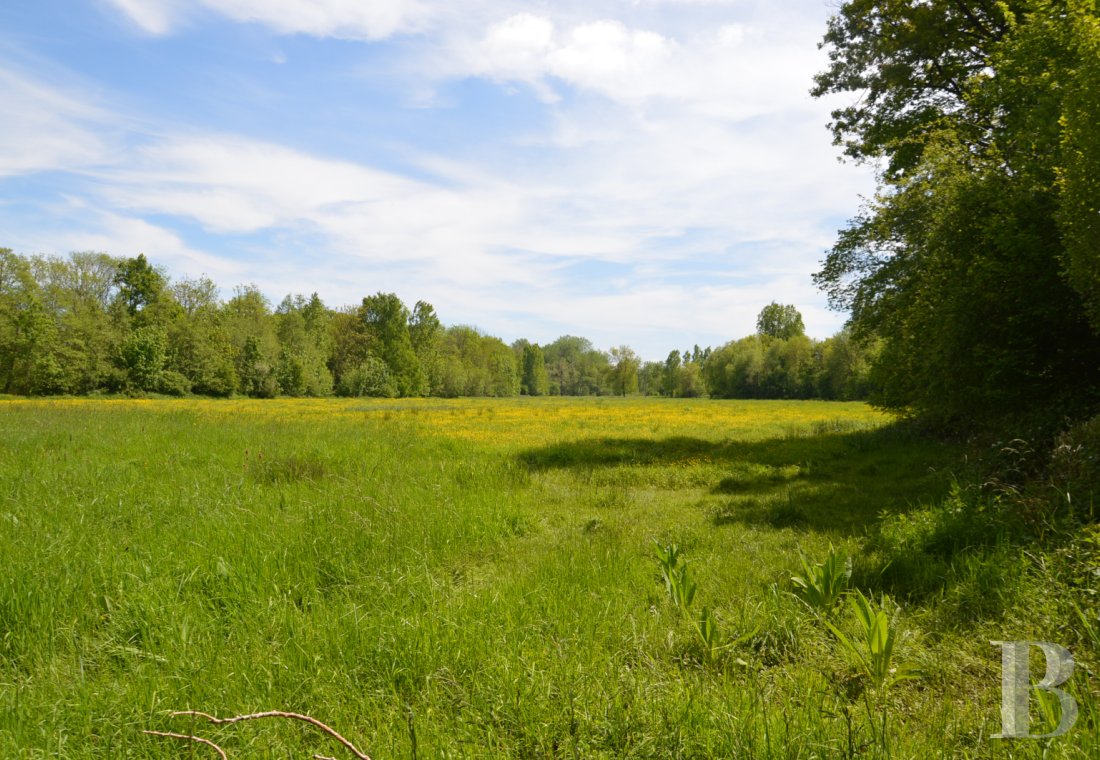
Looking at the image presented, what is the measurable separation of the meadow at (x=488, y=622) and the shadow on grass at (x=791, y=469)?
178mm

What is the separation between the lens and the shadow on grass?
7.85 metres

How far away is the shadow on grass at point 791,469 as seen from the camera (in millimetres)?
7848

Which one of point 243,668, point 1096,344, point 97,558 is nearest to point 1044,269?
point 1096,344

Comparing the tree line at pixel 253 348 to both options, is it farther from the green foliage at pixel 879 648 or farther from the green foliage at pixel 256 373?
the green foliage at pixel 879 648

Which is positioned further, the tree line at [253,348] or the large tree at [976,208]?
the tree line at [253,348]

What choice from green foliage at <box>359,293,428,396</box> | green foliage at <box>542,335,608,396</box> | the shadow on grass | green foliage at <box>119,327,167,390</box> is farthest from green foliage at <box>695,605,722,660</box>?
green foliage at <box>542,335,608,396</box>

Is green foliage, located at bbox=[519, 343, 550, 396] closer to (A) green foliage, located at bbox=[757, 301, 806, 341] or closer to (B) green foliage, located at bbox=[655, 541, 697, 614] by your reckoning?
(A) green foliage, located at bbox=[757, 301, 806, 341]

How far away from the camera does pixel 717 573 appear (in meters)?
5.13
